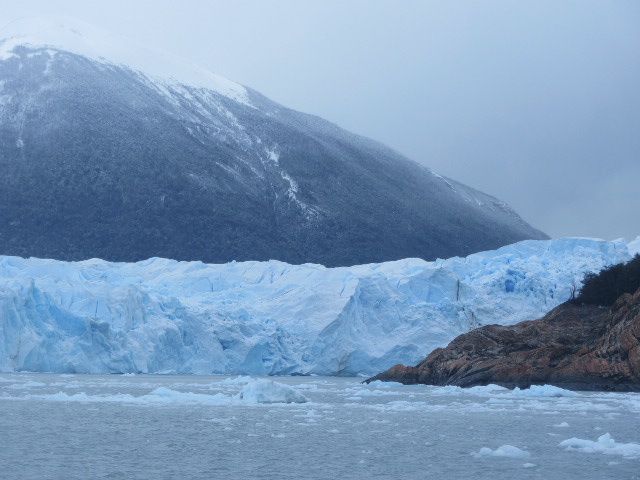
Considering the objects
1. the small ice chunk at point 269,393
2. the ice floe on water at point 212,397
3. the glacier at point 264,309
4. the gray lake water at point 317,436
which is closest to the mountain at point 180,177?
the glacier at point 264,309

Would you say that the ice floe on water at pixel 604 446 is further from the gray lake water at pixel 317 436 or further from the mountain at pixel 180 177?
the mountain at pixel 180 177

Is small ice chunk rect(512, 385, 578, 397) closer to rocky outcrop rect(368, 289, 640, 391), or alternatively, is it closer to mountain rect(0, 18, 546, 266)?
rocky outcrop rect(368, 289, 640, 391)

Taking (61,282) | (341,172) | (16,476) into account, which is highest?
(341,172)

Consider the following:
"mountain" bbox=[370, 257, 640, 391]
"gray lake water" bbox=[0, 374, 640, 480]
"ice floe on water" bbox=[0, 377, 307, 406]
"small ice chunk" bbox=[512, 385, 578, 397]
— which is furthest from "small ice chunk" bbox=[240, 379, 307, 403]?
"mountain" bbox=[370, 257, 640, 391]

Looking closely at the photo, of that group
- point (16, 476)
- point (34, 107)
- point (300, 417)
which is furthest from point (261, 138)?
point (16, 476)

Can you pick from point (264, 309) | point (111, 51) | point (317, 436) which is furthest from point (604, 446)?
point (111, 51)

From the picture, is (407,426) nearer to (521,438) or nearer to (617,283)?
(521,438)
